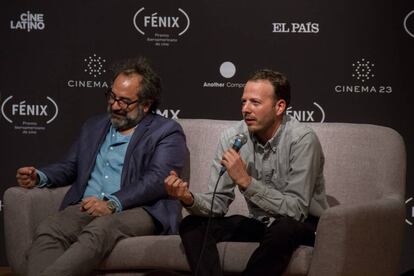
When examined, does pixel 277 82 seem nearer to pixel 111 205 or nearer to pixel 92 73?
pixel 111 205

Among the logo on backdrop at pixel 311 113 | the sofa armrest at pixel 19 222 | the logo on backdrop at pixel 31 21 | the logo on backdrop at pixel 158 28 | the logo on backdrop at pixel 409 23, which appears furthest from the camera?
the logo on backdrop at pixel 31 21

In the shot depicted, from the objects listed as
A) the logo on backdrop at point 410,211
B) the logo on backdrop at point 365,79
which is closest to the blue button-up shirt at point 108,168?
the logo on backdrop at point 365,79


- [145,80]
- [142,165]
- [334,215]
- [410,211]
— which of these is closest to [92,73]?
[145,80]

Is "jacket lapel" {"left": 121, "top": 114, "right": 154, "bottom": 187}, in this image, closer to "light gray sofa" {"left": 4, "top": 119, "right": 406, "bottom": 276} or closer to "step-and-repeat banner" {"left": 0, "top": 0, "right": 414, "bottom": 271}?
"light gray sofa" {"left": 4, "top": 119, "right": 406, "bottom": 276}

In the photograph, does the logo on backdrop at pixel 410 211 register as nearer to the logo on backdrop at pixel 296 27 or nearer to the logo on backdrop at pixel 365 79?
the logo on backdrop at pixel 365 79

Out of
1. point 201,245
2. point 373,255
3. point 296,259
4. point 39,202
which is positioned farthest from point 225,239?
point 39,202

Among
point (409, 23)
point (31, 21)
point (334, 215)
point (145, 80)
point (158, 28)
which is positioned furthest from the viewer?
point (31, 21)

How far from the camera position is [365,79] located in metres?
5.82

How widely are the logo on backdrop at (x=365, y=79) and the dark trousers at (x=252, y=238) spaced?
5.30 feet

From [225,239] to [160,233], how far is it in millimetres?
565

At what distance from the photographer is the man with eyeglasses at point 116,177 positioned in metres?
4.48

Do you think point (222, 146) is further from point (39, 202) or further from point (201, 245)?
point (39, 202)

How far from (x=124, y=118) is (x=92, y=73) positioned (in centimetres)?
122

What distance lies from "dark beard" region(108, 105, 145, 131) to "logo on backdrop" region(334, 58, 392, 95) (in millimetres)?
1590
